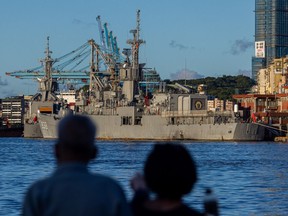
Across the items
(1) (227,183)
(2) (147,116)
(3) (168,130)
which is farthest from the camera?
(2) (147,116)

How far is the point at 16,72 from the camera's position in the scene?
189 meters

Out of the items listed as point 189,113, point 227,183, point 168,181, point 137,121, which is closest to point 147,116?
point 137,121

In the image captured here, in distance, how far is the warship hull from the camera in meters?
117

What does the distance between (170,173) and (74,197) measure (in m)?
0.82

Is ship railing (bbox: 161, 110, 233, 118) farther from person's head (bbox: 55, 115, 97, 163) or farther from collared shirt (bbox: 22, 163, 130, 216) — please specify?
collared shirt (bbox: 22, 163, 130, 216)

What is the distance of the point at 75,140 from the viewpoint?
22.3 feet

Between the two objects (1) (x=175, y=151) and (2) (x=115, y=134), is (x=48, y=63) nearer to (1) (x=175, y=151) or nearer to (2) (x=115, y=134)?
(2) (x=115, y=134)

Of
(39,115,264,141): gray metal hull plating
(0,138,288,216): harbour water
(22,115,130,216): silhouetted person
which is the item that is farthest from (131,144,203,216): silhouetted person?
(39,115,264,141): gray metal hull plating

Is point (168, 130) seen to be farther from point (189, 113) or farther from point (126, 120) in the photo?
point (126, 120)

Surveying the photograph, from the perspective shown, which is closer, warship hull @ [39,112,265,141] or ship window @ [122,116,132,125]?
Answer: warship hull @ [39,112,265,141]

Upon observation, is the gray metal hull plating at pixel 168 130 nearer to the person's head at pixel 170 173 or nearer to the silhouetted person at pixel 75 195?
the person's head at pixel 170 173

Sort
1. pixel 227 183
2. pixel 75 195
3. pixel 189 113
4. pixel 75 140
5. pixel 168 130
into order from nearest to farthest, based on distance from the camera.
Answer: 1. pixel 75 195
2. pixel 75 140
3. pixel 227 183
4. pixel 189 113
5. pixel 168 130

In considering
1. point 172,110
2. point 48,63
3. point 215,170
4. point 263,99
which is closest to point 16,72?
point 48,63

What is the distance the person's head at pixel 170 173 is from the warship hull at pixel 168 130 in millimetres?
109185
